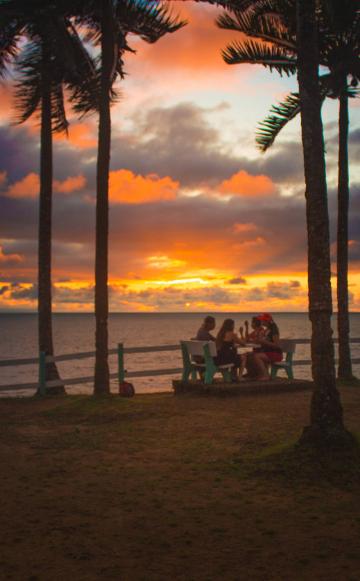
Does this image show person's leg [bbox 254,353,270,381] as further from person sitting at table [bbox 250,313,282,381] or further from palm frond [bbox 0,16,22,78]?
palm frond [bbox 0,16,22,78]

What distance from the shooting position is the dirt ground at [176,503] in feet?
16.2

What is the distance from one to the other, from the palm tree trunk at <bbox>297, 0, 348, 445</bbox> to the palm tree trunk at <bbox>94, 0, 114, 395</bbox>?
7.55 metres

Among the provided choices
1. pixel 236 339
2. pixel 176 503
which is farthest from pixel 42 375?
pixel 176 503

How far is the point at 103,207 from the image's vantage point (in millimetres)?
15266

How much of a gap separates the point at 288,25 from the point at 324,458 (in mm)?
7951

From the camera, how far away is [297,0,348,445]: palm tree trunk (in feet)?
26.7

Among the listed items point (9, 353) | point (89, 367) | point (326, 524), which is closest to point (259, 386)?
point (326, 524)

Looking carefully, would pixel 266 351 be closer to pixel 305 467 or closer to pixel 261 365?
pixel 261 365

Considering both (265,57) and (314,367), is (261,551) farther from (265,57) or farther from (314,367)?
(265,57)

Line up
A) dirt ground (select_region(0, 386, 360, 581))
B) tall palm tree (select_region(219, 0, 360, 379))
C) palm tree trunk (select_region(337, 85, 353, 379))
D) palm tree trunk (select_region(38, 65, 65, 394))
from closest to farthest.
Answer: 1. dirt ground (select_region(0, 386, 360, 581))
2. tall palm tree (select_region(219, 0, 360, 379))
3. palm tree trunk (select_region(38, 65, 65, 394))
4. palm tree trunk (select_region(337, 85, 353, 379))

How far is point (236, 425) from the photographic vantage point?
36.3ft

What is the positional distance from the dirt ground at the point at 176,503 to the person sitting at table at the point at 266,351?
3565 millimetres

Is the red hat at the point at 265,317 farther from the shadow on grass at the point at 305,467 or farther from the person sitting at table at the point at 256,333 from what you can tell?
the shadow on grass at the point at 305,467

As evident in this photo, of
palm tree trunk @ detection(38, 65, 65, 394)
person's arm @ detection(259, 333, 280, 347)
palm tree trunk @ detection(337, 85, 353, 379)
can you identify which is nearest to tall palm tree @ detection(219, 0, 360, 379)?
palm tree trunk @ detection(337, 85, 353, 379)
